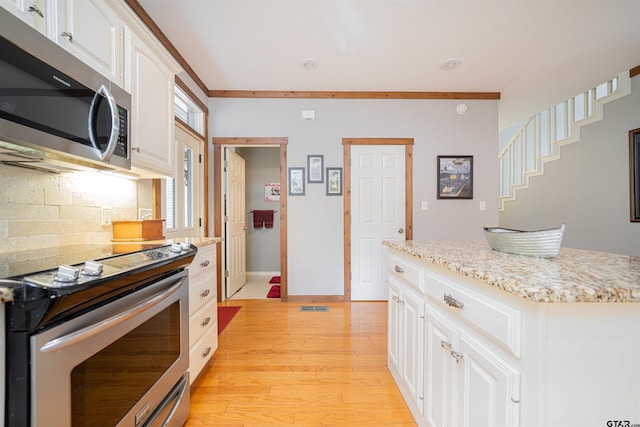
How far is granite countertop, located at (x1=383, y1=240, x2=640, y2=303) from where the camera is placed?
63cm

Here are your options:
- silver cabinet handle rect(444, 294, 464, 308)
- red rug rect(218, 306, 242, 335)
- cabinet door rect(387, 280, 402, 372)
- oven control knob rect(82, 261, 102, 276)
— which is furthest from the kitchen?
oven control knob rect(82, 261, 102, 276)

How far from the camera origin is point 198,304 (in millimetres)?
1669

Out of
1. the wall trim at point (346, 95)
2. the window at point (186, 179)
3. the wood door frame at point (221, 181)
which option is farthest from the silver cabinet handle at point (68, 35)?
the wall trim at point (346, 95)

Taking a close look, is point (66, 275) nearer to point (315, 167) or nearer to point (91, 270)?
point (91, 270)

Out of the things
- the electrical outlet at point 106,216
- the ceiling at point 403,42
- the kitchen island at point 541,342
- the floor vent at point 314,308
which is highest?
the ceiling at point 403,42

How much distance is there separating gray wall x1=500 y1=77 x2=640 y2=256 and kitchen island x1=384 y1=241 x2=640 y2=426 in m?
3.38

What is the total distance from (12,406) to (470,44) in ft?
11.3

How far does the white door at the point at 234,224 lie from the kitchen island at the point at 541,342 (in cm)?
300

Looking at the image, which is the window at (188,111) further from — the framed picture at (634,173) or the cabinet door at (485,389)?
the framed picture at (634,173)

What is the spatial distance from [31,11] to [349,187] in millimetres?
2849

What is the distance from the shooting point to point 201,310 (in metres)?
1.71

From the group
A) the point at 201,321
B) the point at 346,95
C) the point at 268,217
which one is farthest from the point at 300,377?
the point at 268,217

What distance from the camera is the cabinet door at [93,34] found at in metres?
1.12

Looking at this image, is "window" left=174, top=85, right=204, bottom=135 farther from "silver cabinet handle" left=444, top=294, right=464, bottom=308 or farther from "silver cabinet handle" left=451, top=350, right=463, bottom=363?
"silver cabinet handle" left=451, top=350, right=463, bottom=363
